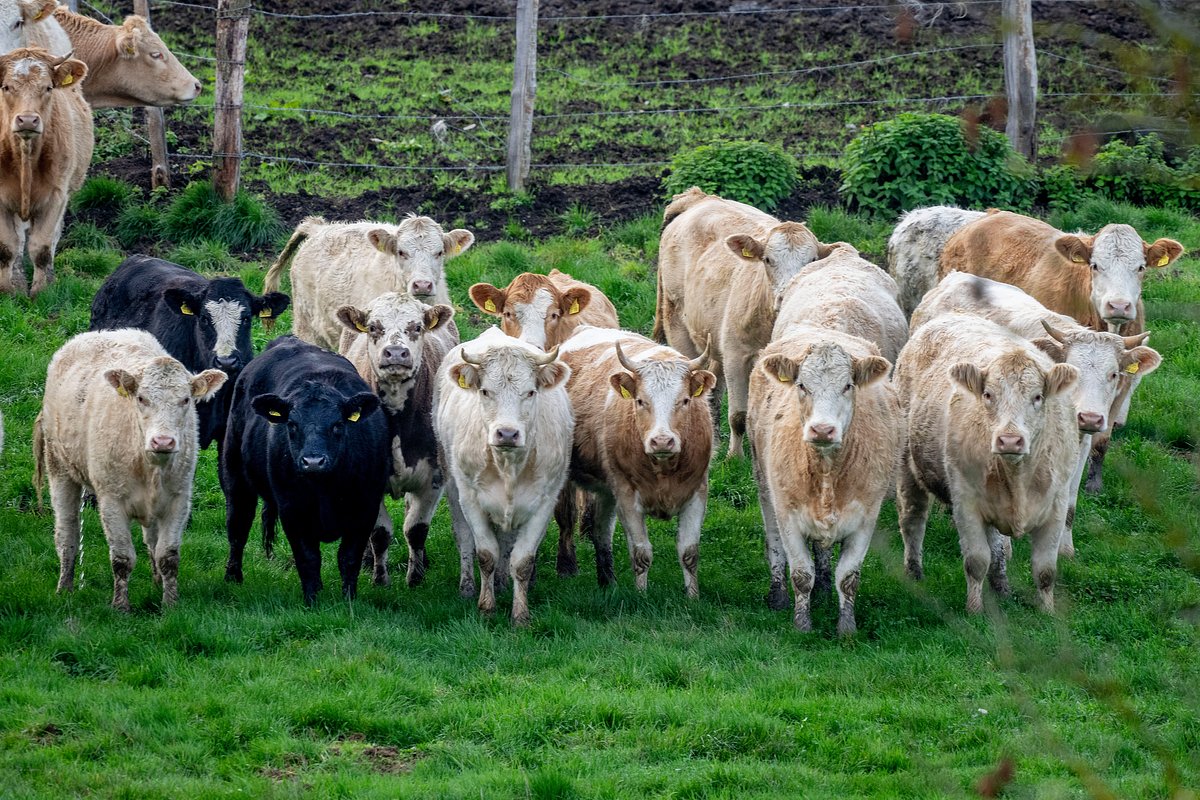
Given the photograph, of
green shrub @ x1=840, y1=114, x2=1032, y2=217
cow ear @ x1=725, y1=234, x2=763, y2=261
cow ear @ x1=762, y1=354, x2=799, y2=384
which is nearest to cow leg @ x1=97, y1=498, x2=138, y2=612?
cow ear @ x1=762, y1=354, x2=799, y2=384

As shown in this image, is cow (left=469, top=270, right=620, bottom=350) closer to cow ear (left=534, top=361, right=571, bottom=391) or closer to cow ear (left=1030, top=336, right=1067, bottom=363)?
cow ear (left=534, top=361, right=571, bottom=391)

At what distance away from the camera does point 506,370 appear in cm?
841

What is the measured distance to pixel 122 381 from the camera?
8266 mm

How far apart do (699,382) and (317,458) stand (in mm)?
2401

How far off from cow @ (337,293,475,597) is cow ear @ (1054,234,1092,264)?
16.0 ft

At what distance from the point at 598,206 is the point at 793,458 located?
283 inches

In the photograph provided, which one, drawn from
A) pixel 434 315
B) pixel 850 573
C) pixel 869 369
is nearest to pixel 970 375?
pixel 869 369

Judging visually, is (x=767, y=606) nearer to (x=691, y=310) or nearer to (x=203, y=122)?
(x=691, y=310)

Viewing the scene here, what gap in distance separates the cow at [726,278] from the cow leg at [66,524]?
5.09 m

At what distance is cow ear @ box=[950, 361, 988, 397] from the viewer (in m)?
8.44

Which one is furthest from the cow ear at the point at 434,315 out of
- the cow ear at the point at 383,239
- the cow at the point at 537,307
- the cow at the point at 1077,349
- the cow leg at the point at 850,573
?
the cow at the point at 1077,349

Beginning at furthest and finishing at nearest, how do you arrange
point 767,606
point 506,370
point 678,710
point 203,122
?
point 203,122
point 767,606
point 506,370
point 678,710

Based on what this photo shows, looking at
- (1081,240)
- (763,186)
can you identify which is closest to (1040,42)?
(763,186)

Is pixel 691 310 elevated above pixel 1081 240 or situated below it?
below
